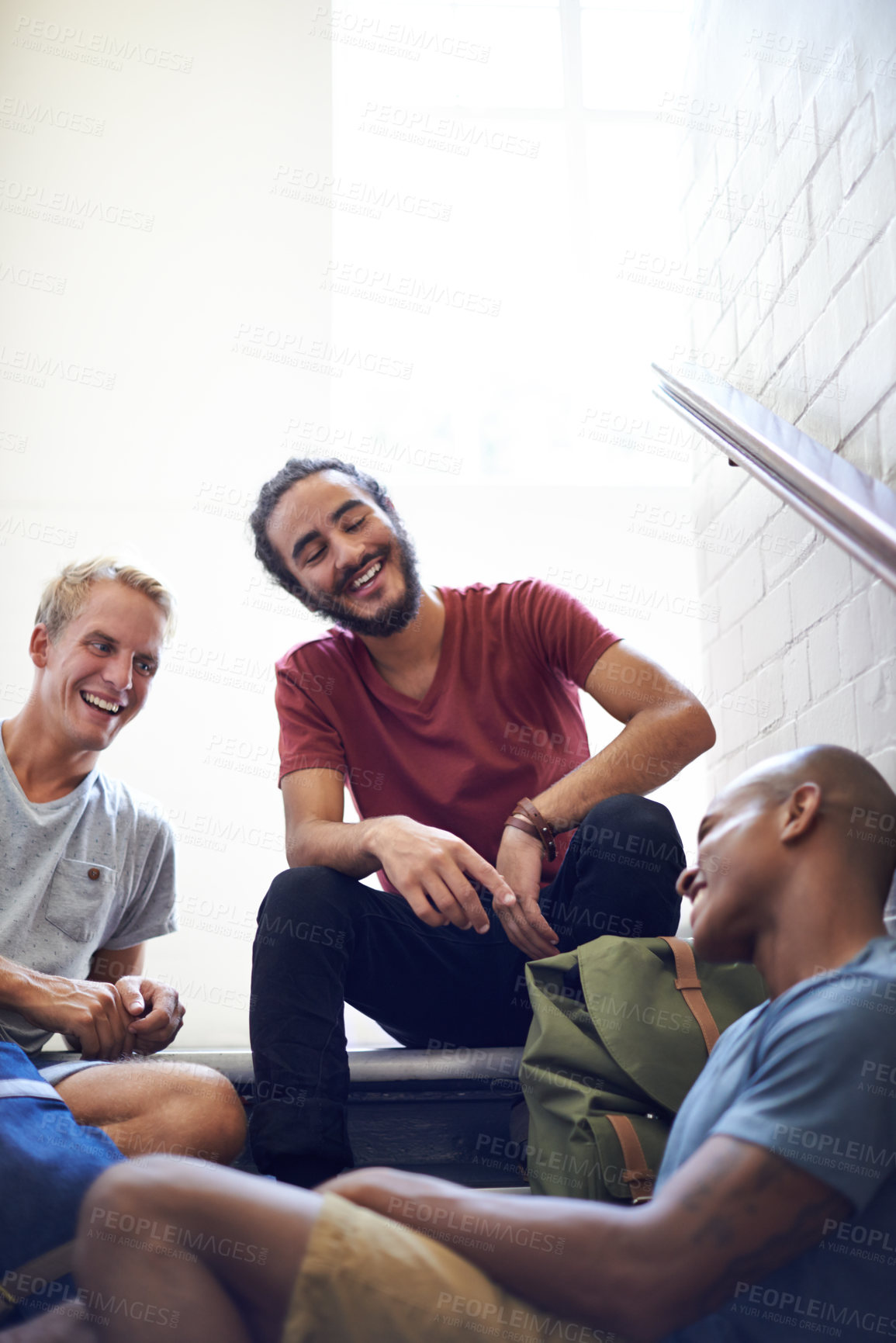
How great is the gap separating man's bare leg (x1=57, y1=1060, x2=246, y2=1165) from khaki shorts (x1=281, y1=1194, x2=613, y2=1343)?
2.32 feet

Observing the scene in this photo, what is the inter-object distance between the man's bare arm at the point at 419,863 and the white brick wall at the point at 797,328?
550 mm

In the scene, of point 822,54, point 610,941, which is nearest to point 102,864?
point 610,941

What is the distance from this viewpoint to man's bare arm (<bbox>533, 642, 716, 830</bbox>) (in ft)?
5.19

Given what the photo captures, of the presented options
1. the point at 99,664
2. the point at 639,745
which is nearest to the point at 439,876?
the point at 639,745

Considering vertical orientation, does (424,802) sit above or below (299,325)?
below

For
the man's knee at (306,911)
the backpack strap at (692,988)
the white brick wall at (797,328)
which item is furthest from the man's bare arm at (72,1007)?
the white brick wall at (797,328)

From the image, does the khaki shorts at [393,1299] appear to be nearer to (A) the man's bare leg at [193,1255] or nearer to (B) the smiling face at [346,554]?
(A) the man's bare leg at [193,1255]

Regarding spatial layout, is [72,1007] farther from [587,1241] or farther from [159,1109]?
[587,1241]

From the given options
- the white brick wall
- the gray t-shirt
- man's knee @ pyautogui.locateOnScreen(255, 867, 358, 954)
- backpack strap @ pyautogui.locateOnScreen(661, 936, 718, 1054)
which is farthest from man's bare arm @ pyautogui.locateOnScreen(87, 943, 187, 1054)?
the white brick wall

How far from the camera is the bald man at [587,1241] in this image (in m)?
0.75

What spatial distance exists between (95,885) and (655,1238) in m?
1.27

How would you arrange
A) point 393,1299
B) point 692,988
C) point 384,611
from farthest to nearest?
point 384,611
point 692,988
point 393,1299

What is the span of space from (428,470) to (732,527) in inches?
72.9

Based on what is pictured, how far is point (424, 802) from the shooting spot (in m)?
1.81
